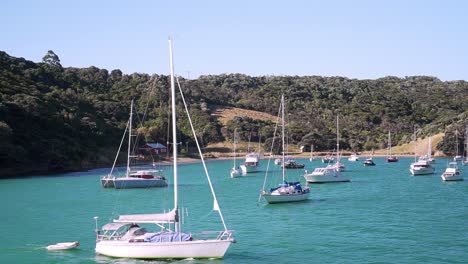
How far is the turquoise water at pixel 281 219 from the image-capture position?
3728 centimetres

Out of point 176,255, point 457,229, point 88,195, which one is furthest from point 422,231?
point 88,195

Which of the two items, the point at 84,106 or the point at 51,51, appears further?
the point at 51,51

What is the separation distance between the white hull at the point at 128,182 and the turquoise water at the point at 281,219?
1779 millimetres

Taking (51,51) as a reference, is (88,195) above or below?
below

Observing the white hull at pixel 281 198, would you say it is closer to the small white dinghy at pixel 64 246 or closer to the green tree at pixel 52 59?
the small white dinghy at pixel 64 246

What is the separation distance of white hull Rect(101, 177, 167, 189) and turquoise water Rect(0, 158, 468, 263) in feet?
5.84

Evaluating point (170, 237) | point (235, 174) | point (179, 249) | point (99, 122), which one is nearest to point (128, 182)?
point (235, 174)

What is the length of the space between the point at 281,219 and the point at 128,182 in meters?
34.8

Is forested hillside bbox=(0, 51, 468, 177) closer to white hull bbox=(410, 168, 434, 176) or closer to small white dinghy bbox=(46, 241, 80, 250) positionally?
white hull bbox=(410, 168, 434, 176)

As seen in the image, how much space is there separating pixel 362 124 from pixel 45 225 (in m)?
147

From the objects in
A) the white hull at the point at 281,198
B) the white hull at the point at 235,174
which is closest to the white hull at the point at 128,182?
the white hull at the point at 235,174

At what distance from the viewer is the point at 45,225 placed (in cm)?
4978

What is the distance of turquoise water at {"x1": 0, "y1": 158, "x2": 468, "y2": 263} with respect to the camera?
122 feet

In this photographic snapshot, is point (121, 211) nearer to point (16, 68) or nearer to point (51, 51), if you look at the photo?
point (16, 68)
